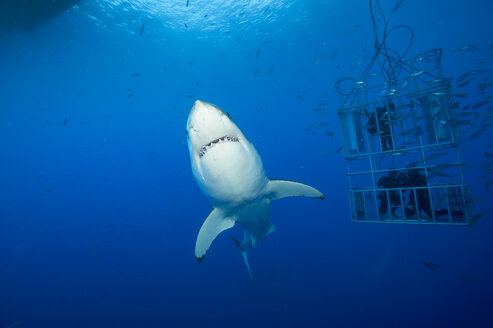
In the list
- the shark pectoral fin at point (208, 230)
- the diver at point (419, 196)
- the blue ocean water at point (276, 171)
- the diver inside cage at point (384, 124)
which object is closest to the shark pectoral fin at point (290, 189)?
the shark pectoral fin at point (208, 230)

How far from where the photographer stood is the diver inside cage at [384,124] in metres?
4.17

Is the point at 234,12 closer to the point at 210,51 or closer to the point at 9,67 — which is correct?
the point at 210,51

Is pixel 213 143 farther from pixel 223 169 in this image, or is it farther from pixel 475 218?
pixel 475 218

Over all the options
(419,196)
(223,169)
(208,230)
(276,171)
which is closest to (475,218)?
(419,196)

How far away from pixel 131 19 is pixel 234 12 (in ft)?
26.5

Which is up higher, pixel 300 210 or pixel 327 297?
pixel 300 210

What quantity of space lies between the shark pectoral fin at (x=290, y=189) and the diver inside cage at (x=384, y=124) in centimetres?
160

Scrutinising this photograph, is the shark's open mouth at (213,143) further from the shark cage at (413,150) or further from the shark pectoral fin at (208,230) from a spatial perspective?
the shark cage at (413,150)

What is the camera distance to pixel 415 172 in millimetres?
3988

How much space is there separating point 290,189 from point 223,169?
78.2 inches

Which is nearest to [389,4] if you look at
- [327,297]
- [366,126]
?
[366,126]

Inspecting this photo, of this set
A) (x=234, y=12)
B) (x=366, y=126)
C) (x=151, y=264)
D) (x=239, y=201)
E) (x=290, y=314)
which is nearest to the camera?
(x=239, y=201)

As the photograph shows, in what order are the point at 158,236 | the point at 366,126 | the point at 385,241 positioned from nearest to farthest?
the point at 366,126 < the point at 385,241 < the point at 158,236

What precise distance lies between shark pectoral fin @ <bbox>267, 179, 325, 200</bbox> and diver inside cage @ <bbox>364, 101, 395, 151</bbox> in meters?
1.60
